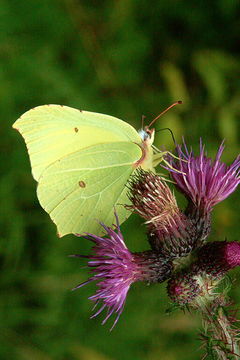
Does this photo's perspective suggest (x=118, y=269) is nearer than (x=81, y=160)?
Yes

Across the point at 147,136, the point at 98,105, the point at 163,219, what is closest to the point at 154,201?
the point at 163,219

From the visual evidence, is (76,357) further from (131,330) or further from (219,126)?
(219,126)

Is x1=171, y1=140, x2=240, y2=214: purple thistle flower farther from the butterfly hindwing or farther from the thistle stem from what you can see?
the thistle stem

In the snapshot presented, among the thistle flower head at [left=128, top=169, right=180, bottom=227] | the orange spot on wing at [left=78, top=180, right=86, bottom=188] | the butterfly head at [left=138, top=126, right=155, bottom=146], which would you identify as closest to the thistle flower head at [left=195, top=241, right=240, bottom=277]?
the thistle flower head at [left=128, top=169, right=180, bottom=227]

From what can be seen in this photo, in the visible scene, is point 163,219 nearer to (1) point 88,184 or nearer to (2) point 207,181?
(2) point 207,181

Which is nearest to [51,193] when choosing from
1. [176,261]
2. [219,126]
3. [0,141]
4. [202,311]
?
[176,261]

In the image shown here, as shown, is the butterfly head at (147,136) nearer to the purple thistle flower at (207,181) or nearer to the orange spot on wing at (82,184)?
the purple thistle flower at (207,181)
